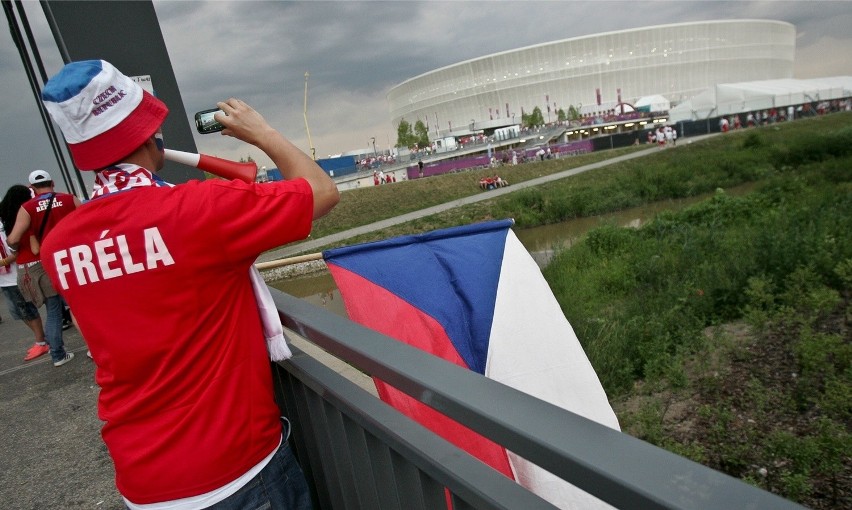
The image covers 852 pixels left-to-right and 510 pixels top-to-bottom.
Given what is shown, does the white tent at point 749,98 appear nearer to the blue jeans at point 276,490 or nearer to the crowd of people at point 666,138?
the crowd of people at point 666,138

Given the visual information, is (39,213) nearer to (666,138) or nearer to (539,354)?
(539,354)

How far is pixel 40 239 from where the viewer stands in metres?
4.89

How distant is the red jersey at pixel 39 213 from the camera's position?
15.6ft

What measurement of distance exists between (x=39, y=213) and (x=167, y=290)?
4394 mm

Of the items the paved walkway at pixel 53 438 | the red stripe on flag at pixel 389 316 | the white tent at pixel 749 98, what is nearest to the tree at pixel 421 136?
the white tent at pixel 749 98

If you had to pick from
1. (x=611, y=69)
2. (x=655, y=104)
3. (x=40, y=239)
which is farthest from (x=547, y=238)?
(x=611, y=69)

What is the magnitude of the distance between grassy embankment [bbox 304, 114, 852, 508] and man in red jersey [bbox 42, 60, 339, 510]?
2.68m

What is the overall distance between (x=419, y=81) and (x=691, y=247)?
122585mm

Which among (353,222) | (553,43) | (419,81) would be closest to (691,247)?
(353,222)

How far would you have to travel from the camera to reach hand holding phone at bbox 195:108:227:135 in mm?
1820

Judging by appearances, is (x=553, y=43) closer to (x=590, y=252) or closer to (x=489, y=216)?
(x=489, y=216)

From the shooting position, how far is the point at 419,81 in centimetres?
12375

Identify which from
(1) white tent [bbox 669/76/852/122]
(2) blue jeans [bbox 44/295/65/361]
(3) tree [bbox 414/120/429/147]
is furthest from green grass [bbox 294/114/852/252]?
(3) tree [bbox 414/120/429/147]

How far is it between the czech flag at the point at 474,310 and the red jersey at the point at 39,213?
11.8ft
